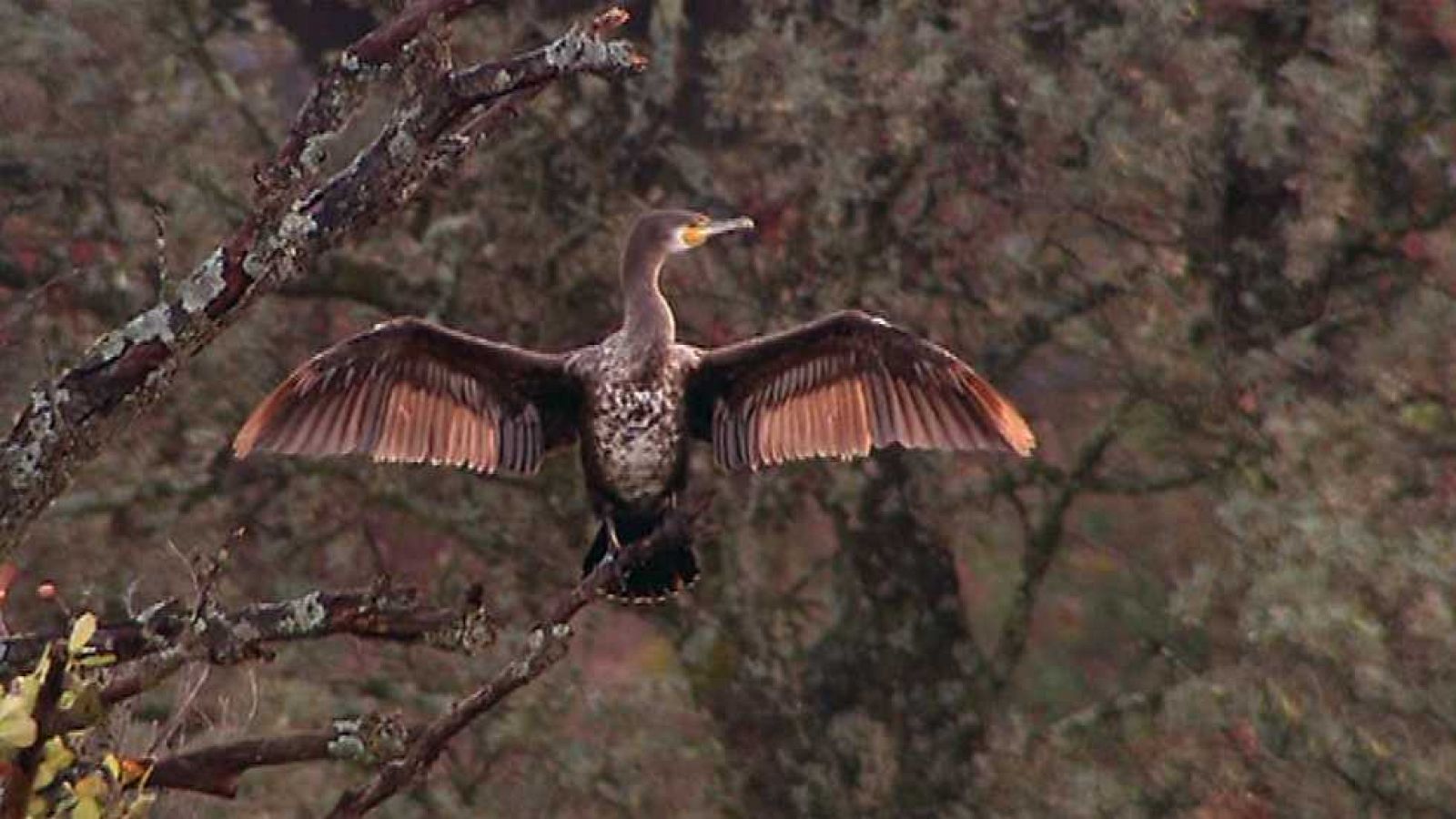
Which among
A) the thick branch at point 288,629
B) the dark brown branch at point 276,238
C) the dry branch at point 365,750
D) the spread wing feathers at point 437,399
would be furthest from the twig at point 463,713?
the spread wing feathers at point 437,399

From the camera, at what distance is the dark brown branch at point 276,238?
16.0 ft

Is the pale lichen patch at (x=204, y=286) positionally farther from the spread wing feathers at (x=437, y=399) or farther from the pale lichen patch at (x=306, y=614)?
the spread wing feathers at (x=437, y=399)

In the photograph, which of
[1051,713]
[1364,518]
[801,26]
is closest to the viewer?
[1364,518]

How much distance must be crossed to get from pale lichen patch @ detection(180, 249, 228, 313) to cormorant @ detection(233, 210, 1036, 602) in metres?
1.89

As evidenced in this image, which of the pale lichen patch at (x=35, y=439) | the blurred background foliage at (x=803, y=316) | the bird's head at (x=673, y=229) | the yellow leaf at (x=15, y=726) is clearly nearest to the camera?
the yellow leaf at (x=15, y=726)

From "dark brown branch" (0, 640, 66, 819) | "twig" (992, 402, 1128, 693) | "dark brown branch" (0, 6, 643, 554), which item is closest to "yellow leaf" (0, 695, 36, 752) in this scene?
"dark brown branch" (0, 640, 66, 819)

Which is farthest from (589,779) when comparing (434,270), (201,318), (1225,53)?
(201,318)

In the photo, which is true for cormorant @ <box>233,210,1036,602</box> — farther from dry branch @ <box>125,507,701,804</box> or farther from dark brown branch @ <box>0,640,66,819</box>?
dark brown branch @ <box>0,640,66,819</box>

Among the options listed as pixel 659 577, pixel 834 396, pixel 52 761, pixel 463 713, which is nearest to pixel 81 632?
pixel 52 761

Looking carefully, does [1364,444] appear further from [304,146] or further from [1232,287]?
[304,146]

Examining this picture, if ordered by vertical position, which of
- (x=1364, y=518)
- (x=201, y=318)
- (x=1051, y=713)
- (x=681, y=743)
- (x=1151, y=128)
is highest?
(x=201, y=318)

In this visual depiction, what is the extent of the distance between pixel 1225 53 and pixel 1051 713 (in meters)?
3.33

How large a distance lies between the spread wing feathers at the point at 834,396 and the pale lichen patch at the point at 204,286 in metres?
2.41

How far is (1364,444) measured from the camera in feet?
29.6
